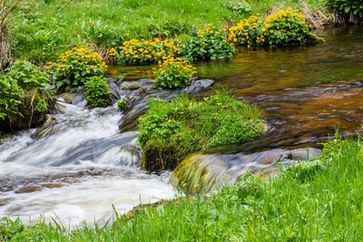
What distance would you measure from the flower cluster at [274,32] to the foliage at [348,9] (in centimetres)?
352

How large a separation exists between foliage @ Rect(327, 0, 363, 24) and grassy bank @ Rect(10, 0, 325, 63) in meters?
0.76

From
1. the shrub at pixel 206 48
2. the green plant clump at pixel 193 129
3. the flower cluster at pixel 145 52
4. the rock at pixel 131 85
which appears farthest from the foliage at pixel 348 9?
→ the green plant clump at pixel 193 129

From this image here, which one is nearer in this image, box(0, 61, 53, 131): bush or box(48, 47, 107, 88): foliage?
box(0, 61, 53, 131): bush

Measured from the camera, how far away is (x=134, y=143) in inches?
345

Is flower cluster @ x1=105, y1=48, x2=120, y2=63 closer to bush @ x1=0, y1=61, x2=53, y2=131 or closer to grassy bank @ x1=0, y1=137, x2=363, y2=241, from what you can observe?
bush @ x1=0, y1=61, x2=53, y2=131

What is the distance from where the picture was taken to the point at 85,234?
13.7 ft

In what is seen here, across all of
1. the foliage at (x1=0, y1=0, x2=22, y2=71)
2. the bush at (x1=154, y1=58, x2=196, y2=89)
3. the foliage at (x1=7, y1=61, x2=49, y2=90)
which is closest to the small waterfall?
the foliage at (x1=7, y1=61, x2=49, y2=90)

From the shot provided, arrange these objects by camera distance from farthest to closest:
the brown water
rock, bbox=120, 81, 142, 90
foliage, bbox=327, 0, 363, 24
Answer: foliage, bbox=327, 0, 363, 24
rock, bbox=120, 81, 142, 90
the brown water

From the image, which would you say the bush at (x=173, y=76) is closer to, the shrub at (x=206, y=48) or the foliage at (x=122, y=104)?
the foliage at (x=122, y=104)

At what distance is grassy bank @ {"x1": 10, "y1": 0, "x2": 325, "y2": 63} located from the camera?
14.6m

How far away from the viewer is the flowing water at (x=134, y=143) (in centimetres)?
681

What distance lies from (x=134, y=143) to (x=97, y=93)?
9.34ft

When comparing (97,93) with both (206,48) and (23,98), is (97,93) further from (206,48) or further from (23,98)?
(206,48)

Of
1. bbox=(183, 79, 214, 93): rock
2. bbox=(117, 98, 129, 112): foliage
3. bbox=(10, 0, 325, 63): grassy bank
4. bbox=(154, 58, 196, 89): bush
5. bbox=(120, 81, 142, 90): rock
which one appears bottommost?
bbox=(117, 98, 129, 112): foliage
